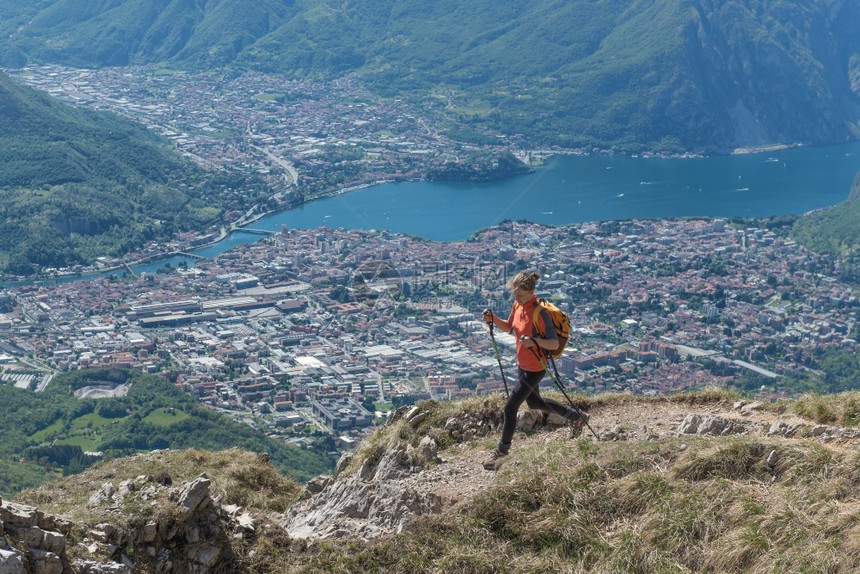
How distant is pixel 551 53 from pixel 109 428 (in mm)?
68717

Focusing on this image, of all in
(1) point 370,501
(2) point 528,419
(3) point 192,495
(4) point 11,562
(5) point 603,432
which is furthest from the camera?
(2) point 528,419

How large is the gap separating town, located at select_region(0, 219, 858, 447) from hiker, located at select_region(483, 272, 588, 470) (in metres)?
15.3

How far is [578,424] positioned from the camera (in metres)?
6.46

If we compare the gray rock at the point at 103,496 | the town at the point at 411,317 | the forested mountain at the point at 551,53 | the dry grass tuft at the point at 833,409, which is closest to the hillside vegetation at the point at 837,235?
the town at the point at 411,317

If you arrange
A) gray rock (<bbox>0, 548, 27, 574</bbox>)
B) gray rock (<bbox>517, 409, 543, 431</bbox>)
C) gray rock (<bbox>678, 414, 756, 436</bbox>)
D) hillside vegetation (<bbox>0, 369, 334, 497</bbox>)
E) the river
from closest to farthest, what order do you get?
gray rock (<bbox>0, 548, 27, 574</bbox>) < gray rock (<bbox>678, 414, 756, 436</bbox>) < gray rock (<bbox>517, 409, 543, 431</bbox>) < hillside vegetation (<bbox>0, 369, 334, 497</bbox>) < the river

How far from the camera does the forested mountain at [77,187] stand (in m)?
44.4

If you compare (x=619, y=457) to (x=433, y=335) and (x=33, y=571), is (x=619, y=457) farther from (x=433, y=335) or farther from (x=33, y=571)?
(x=433, y=335)

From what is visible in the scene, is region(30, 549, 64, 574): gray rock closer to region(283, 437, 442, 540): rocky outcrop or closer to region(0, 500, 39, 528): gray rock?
region(0, 500, 39, 528): gray rock

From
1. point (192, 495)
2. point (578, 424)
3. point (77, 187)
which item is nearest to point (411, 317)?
point (77, 187)

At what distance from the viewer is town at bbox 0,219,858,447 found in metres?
25.9

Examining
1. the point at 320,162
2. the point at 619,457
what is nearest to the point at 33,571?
the point at 619,457

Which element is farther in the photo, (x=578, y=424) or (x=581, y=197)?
(x=581, y=197)

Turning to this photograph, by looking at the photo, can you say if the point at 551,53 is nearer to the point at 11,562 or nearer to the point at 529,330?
the point at 529,330

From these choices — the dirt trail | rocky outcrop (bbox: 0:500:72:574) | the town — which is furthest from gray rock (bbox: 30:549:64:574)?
the town
